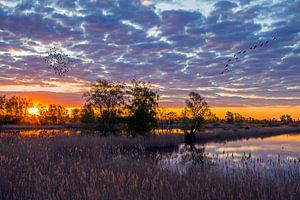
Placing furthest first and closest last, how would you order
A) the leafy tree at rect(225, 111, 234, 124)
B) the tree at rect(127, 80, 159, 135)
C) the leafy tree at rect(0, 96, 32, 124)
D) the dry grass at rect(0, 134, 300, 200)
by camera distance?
the leafy tree at rect(225, 111, 234, 124), the leafy tree at rect(0, 96, 32, 124), the tree at rect(127, 80, 159, 135), the dry grass at rect(0, 134, 300, 200)

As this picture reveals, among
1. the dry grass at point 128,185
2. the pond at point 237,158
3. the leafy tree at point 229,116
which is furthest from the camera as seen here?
the leafy tree at point 229,116

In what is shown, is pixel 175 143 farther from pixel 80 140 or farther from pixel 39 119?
pixel 39 119

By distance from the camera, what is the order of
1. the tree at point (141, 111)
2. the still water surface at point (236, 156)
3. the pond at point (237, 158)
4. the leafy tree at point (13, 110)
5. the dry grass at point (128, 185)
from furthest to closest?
the leafy tree at point (13, 110) → the tree at point (141, 111) → the still water surface at point (236, 156) → the pond at point (237, 158) → the dry grass at point (128, 185)

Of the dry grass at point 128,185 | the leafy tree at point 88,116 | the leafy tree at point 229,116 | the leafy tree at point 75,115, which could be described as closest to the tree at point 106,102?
the leafy tree at point 88,116

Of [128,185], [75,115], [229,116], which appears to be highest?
[229,116]

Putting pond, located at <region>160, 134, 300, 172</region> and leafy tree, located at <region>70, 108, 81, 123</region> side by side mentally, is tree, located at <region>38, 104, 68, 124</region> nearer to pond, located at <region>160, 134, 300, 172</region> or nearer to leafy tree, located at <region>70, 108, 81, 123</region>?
leafy tree, located at <region>70, 108, 81, 123</region>

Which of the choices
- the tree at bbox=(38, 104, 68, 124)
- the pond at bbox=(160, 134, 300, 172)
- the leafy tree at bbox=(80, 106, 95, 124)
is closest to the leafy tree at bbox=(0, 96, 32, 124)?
the tree at bbox=(38, 104, 68, 124)

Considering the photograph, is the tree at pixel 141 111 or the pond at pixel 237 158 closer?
the pond at pixel 237 158

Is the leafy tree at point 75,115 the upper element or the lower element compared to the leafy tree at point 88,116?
upper

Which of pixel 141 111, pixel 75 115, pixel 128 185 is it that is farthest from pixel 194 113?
pixel 75 115

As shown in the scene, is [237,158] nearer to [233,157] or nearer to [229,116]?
[233,157]

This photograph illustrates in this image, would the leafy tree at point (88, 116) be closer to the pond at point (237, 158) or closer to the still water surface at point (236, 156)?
the still water surface at point (236, 156)

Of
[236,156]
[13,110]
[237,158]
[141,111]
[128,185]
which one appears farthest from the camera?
[13,110]

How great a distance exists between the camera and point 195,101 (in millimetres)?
47188
